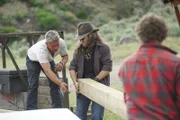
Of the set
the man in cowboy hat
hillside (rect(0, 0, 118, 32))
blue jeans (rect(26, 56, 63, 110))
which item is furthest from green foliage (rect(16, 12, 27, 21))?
the man in cowboy hat

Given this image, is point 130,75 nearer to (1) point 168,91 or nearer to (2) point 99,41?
(1) point 168,91

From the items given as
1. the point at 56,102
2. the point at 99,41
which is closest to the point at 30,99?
the point at 56,102

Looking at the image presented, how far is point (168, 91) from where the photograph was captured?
303 cm

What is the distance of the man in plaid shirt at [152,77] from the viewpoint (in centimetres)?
303

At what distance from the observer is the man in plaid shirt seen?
9.93 ft

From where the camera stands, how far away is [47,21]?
105ft

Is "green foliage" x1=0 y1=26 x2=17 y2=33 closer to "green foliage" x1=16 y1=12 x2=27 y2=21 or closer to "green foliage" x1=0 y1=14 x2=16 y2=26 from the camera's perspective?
"green foliage" x1=0 y1=14 x2=16 y2=26

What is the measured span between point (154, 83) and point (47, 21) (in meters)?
29.4

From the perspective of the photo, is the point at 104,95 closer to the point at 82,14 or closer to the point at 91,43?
the point at 91,43

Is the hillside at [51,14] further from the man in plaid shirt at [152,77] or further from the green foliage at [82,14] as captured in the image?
the man in plaid shirt at [152,77]

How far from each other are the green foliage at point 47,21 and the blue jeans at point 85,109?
2636 centimetres

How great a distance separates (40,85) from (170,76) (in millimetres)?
5090

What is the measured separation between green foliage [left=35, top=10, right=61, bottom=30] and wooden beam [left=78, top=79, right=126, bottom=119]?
26.6 metres

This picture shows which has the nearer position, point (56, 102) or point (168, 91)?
point (168, 91)
